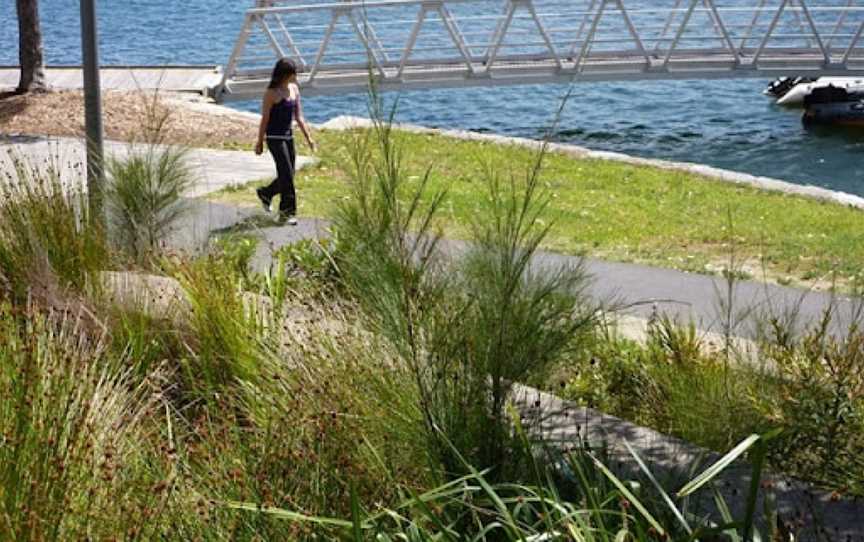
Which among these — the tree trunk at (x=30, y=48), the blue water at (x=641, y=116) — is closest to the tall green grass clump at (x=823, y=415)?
the blue water at (x=641, y=116)

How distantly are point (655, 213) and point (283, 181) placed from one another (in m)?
4.21

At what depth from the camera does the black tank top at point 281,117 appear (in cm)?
1369

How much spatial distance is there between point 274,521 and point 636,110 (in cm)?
2756

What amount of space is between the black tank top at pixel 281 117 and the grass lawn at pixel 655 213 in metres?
0.49

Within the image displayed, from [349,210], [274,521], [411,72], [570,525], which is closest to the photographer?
[570,525]

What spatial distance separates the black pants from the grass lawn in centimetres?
27

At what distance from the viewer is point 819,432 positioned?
554 cm

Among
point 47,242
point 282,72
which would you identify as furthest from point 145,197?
point 282,72

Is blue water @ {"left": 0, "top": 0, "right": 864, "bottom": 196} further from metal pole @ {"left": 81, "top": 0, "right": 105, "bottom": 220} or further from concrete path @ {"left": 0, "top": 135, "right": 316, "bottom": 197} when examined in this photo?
metal pole @ {"left": 81, "top": 0, "right": 105, "bottom": 220}

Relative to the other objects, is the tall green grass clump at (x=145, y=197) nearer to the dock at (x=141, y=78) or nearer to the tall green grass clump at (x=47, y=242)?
the tall green grass clump at (x=47, y=242)

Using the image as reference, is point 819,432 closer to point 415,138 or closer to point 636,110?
point 415,138

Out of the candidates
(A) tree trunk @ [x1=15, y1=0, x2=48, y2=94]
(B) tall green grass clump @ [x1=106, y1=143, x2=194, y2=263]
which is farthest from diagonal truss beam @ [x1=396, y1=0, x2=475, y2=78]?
(B) tall green grass clump @ [x1=106, y1=143, x2=194, y2=263]

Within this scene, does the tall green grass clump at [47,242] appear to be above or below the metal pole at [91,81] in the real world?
below

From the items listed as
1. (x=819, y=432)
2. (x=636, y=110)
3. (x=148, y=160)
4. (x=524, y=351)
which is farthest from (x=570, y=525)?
(x=636, y=110)
